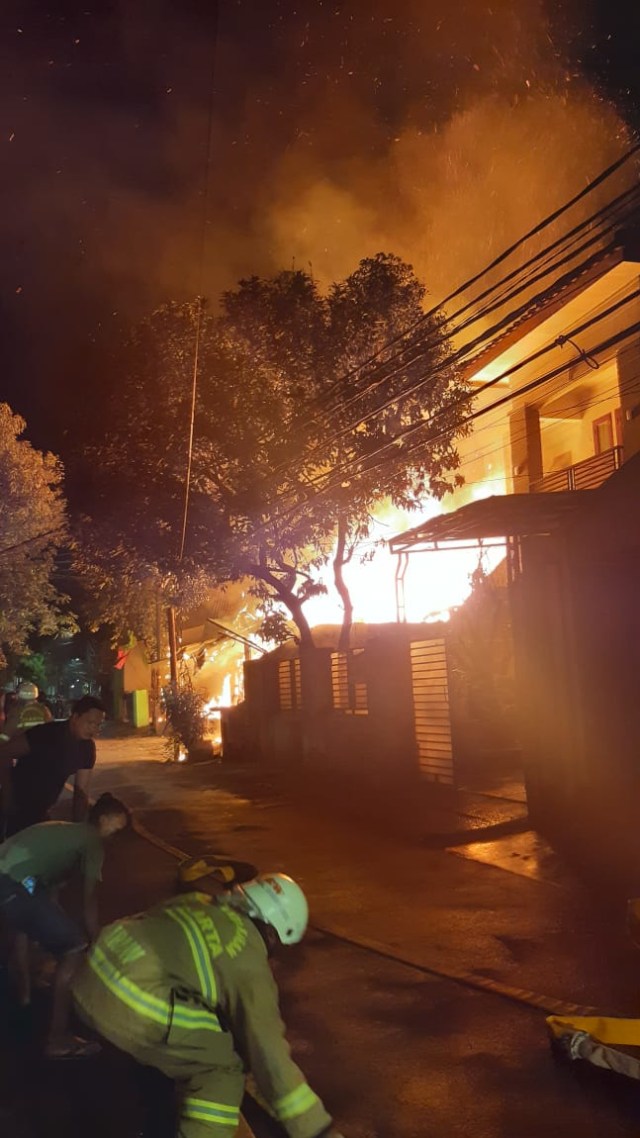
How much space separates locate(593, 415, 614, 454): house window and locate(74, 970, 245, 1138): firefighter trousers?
16331 mm

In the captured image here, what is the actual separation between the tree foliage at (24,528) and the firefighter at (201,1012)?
92.4ft

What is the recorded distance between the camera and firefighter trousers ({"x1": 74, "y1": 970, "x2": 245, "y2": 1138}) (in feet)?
8.29

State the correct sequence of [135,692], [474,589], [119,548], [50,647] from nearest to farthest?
[119,548]
[474,589]
[135,692]
[50,647]

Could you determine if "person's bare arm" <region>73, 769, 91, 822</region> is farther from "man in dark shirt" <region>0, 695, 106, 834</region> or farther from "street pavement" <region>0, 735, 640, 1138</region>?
"street pavement" <region>0, 735, 640, 1138</region>

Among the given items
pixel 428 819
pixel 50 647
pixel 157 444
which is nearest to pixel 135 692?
pixel 50 647

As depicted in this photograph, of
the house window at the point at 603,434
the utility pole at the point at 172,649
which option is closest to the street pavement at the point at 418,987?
the house window at the point at 603,434

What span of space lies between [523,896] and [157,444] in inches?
423

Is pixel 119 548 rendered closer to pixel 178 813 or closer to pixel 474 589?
pixel 178 813

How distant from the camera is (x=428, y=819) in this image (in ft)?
36.0

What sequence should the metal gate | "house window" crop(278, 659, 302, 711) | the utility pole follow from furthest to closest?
the utility pole < "house window" crop(278, 659, 302, 711) < the metal gate

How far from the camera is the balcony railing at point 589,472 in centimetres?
1509

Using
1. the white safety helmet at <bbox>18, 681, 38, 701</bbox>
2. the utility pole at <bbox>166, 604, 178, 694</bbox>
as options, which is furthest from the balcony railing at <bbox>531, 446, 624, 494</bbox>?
the utility pole at <bbox>166, 604, 178, 694</bbox>

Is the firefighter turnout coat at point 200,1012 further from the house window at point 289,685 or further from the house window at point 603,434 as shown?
the house window at point 603,434

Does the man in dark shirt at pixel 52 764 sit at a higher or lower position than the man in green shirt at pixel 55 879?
higher
